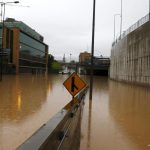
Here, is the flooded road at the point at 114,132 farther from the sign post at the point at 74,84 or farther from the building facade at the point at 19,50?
the building facade at the point at 19,50

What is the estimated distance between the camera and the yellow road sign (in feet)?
47.0

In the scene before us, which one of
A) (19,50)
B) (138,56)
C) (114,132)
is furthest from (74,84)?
(19,50)

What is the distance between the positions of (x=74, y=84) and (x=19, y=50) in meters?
103

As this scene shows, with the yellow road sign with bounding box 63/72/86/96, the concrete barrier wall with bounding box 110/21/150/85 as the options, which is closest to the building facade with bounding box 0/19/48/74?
the concrete barrier wall with bounding box 110/21/150/85

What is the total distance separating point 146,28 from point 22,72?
73.6 meters

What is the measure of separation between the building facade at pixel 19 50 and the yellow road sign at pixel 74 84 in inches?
3068

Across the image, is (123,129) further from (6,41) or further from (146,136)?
(6,41)

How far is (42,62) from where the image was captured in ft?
532

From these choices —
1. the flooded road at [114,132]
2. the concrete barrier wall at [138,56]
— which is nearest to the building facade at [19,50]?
the concrete barrier wall at [138,56]

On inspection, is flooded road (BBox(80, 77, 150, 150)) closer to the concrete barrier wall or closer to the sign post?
the sign post

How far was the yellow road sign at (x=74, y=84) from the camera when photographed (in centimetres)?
1433

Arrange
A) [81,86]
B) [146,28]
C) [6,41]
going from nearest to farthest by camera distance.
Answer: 1. [81,86]
2. [146,28]
3. [6,41]

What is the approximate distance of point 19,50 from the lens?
380 ft

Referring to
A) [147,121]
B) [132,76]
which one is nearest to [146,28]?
[132,76]
